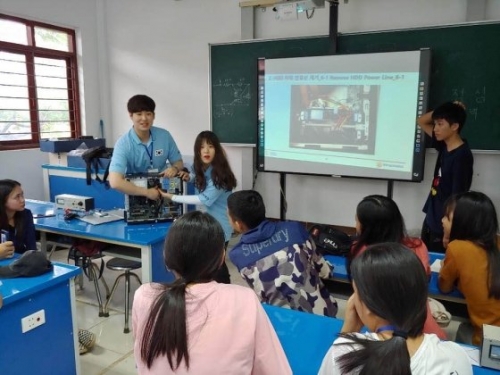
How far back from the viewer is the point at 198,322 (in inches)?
40.1

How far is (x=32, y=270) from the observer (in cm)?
191

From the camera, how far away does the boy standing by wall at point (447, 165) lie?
9.80ft

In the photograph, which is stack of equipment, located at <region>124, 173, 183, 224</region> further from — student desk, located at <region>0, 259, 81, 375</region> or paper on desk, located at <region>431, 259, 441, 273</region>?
paper on desk, located at <region>431, 259, 441, 273</region>

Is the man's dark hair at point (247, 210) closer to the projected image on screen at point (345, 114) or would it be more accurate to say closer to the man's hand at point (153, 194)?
the man's hand at point (153, 194)

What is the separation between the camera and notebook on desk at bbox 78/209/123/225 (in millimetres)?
2886

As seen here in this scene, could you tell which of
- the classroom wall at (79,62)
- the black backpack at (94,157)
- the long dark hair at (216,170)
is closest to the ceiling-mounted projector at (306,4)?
the long dark hair at (216,170)

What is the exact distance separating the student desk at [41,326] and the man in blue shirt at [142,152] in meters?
0.83

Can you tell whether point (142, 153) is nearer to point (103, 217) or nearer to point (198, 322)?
point (103, 217)

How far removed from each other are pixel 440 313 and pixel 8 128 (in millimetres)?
4937

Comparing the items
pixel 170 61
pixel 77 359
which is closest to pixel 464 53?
pixel 170 61

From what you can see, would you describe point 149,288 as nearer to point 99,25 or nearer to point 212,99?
point 212,99

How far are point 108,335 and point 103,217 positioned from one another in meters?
0.81

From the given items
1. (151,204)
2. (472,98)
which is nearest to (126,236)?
(151,204)

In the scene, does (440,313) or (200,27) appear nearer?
(440,313)
